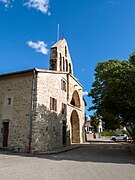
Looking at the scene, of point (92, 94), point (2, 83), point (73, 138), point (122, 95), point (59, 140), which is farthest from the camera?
point (73, 138)

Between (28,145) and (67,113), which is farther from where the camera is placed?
(67,113)

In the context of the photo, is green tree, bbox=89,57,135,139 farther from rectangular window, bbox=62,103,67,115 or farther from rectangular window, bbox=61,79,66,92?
rectangular window, bbox=61,79,66,92

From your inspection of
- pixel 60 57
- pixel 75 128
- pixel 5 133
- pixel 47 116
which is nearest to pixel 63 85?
pixel 60 57

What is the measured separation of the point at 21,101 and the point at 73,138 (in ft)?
45.9

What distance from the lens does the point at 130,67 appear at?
578 inches

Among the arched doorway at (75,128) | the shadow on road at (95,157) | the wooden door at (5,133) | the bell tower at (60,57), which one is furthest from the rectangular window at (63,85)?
the shadow on road at (95,157)

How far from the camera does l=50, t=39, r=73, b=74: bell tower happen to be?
80.8 ft

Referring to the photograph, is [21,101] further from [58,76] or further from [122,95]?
[122,95]

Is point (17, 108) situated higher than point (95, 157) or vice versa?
point (17, 108)

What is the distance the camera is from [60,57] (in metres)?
25.7

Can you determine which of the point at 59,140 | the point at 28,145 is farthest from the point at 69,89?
the point at 28,145

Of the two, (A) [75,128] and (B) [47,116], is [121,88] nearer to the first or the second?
(B) [47,116]

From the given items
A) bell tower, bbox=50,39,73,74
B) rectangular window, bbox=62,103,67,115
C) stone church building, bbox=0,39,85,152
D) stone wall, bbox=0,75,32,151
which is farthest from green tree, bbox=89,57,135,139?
bell tower, bbox=50,39,73,74

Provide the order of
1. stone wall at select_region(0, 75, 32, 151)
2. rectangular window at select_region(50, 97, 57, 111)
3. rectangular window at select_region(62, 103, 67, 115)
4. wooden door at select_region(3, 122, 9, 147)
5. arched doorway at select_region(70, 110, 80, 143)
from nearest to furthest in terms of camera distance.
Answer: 1. stone wall at select_region(0, 75, 32, 151)
2. wooden door at select_region(3, 122, 9, 147)
3. rectangular window at select_region(50, 97, 57, 111)
4. rectangular window at select_region(62, 103, 67, 115)
5. arched doorway at select_region(70, 110, 80, 143)
